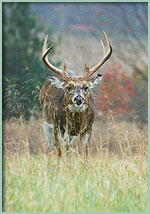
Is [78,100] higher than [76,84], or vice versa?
[76,84]

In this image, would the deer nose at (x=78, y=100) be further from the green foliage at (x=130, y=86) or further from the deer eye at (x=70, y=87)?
→ the green foliage at (x=130, y=86)

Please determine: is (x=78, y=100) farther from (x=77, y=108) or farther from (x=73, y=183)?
(x=73, y=183)

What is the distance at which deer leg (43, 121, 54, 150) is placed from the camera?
21.6 ft

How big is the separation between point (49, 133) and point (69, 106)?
552 millimetres

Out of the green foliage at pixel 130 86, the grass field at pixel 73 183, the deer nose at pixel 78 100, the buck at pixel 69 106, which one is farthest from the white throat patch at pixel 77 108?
the green foliage at pixel 130 86

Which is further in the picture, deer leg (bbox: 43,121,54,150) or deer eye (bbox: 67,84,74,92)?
deer leg (bbox: 43,121,54,150)

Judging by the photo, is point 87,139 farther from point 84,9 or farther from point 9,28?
point 84,9

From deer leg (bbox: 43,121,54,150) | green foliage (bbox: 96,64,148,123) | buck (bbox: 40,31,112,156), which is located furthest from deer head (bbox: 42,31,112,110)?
green foliage (bbox: 96,64,148,123)

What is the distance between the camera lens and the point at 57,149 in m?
6.08

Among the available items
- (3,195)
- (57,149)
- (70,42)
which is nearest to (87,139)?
(57,149)

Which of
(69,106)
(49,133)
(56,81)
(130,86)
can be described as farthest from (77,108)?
(130,86)

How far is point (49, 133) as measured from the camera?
21.7 feet

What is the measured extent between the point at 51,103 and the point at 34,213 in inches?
82.8

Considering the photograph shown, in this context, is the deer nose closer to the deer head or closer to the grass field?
the deer head
